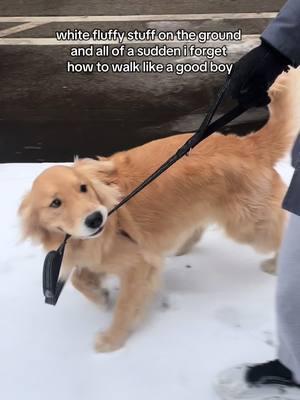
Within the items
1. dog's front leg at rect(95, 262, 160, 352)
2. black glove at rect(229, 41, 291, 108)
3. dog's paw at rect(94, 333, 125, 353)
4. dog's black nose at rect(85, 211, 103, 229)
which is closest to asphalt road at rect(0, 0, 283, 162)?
dog's front leg at rect(95, 262, 160, 352)

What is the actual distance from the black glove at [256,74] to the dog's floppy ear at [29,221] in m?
0.80

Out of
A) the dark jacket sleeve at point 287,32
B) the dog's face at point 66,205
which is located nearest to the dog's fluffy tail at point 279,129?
the dark jacket sleeve at point 287,32

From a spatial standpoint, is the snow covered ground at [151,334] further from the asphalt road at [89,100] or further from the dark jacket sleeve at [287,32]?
the asphalt road at [89,100]

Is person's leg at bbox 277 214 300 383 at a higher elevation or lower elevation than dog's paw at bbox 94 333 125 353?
higher

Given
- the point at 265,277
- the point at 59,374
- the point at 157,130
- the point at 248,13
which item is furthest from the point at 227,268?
the point at 248,13

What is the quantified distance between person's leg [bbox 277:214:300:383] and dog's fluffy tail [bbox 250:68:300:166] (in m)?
0.80

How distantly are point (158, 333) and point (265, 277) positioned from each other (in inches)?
22.5

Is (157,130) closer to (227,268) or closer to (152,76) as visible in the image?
(152,76)

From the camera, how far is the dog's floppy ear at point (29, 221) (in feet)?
6.52

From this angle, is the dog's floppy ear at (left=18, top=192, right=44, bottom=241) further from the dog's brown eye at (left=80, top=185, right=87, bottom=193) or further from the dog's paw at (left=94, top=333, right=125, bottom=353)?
the dog's paw at (left=94, top=333, right=125, bottom=353)

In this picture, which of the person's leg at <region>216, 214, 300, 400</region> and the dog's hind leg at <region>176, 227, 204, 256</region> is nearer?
the person's leg at <region>216, 214, 300, 400</region>

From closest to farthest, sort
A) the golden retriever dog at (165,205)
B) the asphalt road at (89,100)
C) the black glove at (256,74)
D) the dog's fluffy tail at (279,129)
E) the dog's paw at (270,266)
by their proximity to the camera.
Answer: the black glove at (256,74) → the golden retriever dog at (165,205) → the dog's fluffy tail at (279,129) → the dog's paw at (270,266) → the asphalt road at (89,100)

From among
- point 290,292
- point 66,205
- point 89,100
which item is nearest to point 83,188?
point 66,205

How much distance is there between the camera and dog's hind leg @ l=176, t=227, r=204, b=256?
259 cm
